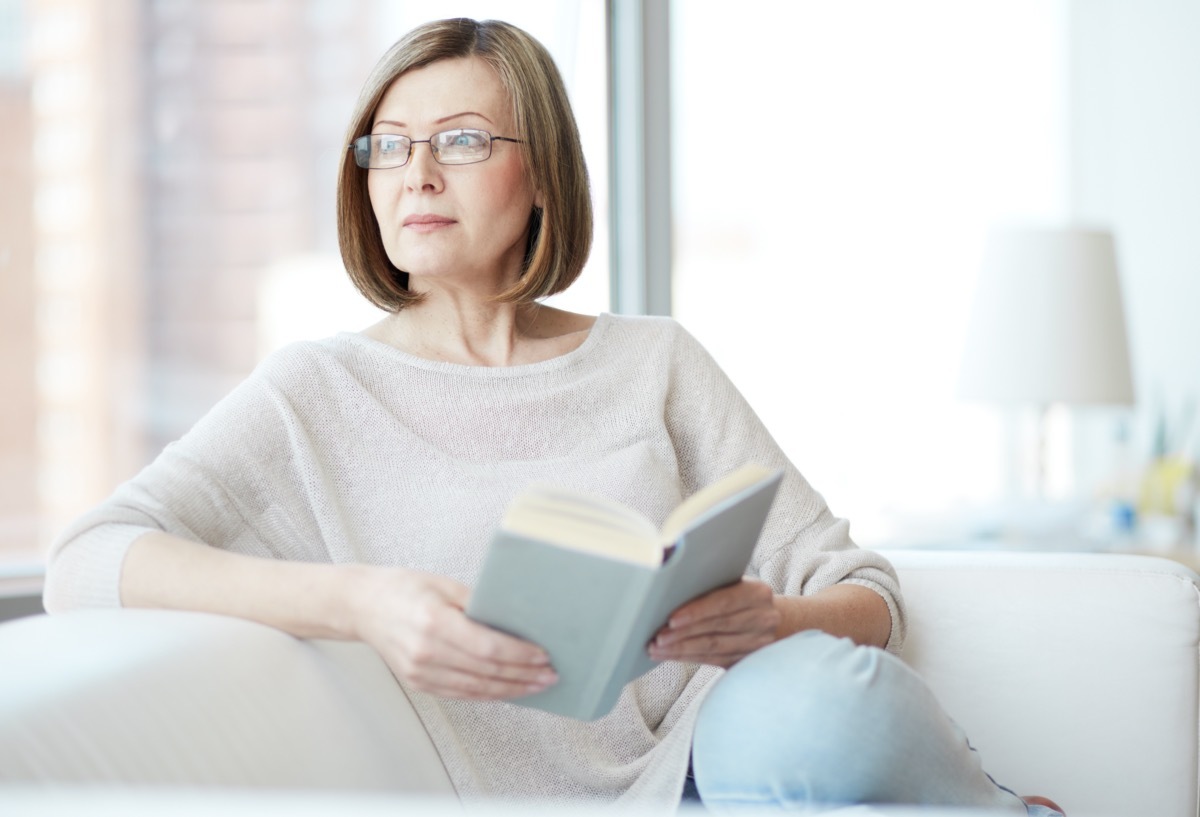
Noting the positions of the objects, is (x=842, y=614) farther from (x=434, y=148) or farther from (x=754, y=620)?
(x=434, y=148)

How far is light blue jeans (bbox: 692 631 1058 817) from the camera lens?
0.98m

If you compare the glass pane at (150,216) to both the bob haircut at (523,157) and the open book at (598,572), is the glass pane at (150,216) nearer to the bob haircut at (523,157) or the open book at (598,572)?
the bob haircut at (523,157)

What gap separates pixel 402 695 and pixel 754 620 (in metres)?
0.40

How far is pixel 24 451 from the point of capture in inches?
74.7

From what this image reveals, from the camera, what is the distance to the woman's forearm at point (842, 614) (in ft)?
4.06

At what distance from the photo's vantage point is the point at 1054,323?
2.39 metres

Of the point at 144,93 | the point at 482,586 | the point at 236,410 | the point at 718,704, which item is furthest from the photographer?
the point at 144,93

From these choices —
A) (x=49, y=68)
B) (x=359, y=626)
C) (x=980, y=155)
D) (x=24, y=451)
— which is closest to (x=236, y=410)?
(x=359, y=626)

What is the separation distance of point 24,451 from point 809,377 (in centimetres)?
204

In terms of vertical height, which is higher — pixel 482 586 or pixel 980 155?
pixel 980 155

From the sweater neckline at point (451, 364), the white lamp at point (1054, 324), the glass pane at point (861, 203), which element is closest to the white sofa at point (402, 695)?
the sweater neckline at point (451, 364)

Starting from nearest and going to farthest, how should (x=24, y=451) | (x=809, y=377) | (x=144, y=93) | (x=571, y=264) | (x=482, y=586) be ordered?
(x=482, y=586) < (x=571, y=264) < (x=24, y=451) < (x=144, y=93) < (x=809, y=377)

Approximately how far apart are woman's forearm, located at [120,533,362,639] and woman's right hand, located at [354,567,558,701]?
0.07 metres

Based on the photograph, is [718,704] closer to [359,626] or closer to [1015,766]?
[359,626]
